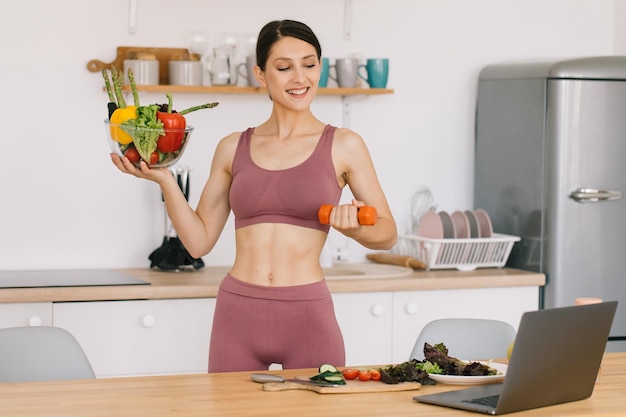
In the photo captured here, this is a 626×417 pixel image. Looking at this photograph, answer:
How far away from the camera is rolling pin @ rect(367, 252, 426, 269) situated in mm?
4004

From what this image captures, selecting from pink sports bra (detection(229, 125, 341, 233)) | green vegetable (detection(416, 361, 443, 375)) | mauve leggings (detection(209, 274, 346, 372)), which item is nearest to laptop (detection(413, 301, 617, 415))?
green vegetable (detection(416, 361, 443, 375))

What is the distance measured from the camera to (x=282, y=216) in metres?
2.67

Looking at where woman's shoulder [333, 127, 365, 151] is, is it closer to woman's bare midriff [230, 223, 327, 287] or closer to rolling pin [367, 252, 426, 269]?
woman's bare midriff [230, 223, 327, 287]

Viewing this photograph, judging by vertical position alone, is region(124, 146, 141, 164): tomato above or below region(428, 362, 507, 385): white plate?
above

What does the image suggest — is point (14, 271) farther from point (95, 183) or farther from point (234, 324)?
point (234, 324)

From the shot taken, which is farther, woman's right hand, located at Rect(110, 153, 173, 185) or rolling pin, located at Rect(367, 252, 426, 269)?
rolling pin, located at Rect(367, 252, 426, 269)

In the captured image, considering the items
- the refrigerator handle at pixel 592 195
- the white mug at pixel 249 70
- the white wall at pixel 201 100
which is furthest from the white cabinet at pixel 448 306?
the white mug at pixel 249 70

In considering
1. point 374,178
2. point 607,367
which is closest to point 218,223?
point 374,178

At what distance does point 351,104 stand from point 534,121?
2.37ft

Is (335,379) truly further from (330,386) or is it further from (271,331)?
(271,331)

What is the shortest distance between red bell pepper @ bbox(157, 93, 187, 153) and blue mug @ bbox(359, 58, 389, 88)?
72.4 inches

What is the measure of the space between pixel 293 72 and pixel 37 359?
0.94 meters

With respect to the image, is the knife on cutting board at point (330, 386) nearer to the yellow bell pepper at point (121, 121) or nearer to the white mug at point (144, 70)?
the yellow bell pepper at point (121, 121)

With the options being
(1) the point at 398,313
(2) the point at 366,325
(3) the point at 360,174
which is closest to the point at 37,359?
(3) the point at 360,174
